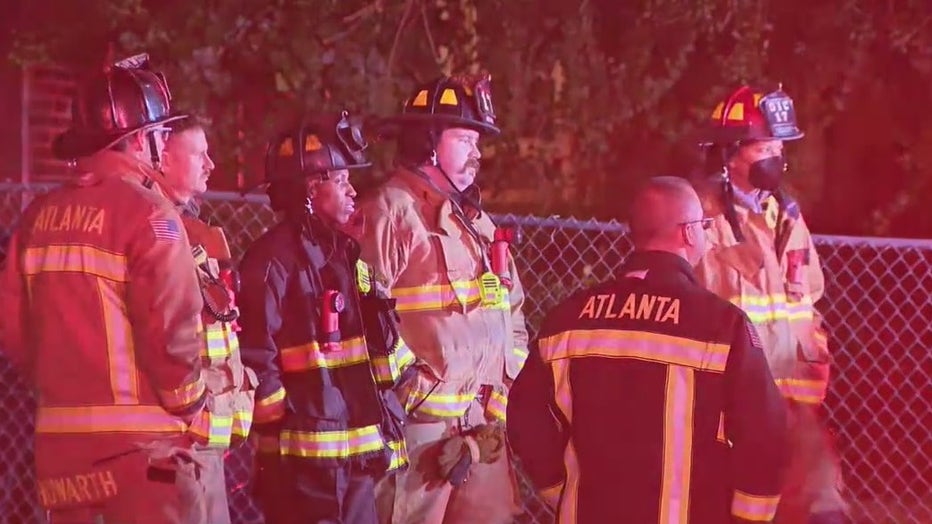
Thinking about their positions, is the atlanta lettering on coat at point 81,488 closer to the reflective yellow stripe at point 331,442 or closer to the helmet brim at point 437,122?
the reflective yellow stripe at point 331,442

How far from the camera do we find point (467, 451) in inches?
198

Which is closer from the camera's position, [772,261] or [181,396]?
[181,396]

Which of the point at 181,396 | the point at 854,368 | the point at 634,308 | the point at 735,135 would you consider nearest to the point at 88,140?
the point at 181,396

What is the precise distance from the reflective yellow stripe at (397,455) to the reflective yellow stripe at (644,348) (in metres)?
1.30

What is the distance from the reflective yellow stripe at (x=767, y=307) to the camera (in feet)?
16.6

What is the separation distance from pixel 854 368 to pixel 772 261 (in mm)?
4471

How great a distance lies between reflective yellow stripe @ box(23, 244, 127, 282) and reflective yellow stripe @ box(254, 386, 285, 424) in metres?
0.83

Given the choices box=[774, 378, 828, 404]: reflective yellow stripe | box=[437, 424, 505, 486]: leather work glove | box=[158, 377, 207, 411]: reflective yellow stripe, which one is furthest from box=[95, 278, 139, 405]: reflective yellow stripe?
box=[774, 378, 828, 404]: reflective yellow stripe

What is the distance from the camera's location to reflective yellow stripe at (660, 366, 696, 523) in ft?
11.4

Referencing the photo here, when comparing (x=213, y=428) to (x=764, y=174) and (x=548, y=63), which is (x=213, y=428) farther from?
(x=548, y=63)

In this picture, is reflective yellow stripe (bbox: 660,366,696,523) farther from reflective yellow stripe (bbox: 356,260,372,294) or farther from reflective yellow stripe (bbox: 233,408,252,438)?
reflective yellow stripe (bbox: 356,260,372,294)

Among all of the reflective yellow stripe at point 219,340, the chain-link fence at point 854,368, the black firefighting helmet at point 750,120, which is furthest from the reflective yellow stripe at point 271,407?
the black firefighting helmet at point 750,120

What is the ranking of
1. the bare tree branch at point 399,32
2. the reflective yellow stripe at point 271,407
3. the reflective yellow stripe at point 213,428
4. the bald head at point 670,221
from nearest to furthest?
the bald head at point 670,221 < the reflective yellow stripe at point 213,428 < the reflective yellow stripe at point 271,407 < the bare tree branch at point 399,32

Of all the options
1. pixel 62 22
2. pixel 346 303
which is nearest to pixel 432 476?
pixel 346 303
